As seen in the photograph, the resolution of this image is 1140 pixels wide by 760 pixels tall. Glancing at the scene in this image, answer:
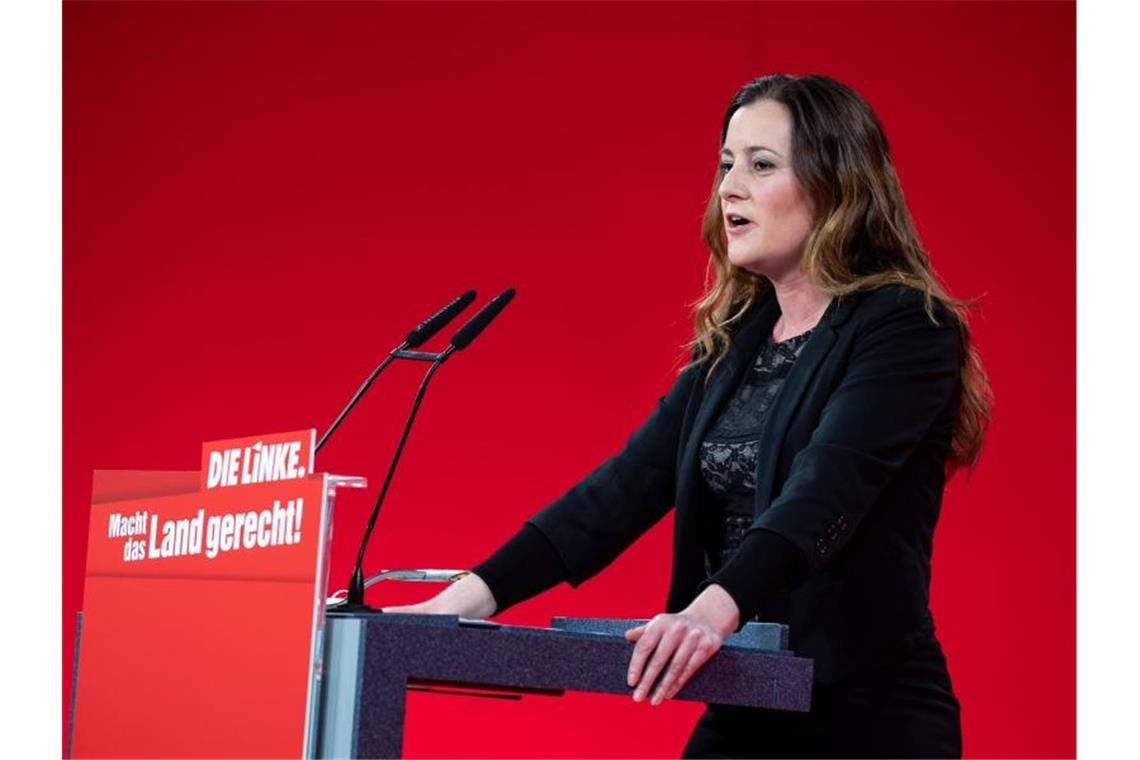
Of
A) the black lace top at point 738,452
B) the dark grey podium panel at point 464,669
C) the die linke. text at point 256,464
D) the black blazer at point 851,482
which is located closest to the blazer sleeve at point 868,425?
the black blazer at point 851,482

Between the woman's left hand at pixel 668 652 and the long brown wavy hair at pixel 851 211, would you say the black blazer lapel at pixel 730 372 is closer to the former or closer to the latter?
the long brown wavy hair at pixel 851 211

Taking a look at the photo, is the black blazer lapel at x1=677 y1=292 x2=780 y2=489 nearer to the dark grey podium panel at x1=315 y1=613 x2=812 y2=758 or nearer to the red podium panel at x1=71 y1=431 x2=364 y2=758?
the dark grey podium panel at x1=315 y1=613 x2=812 y2=758

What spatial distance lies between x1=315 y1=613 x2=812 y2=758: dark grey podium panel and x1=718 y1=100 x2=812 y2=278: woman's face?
2.38 feet

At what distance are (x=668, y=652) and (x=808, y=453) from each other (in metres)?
0.40

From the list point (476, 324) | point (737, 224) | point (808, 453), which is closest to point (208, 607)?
point (476, 324)

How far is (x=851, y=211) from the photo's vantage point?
2049mm

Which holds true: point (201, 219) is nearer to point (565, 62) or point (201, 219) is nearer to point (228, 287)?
point (228, 287)

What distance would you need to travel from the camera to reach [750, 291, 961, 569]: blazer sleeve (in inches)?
65.1

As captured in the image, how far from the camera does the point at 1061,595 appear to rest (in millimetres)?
3748

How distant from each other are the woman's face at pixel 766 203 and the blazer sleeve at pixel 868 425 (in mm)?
209

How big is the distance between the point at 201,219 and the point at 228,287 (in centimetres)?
20

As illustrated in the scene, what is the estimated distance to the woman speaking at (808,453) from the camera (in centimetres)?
174

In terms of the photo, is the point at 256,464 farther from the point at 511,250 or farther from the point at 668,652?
the point at 511,250

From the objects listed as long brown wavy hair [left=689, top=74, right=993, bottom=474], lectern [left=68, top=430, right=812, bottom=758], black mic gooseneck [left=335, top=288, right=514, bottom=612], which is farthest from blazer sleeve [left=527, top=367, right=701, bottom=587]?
lectern [left=68, top=430, right=812, bottom=758]
